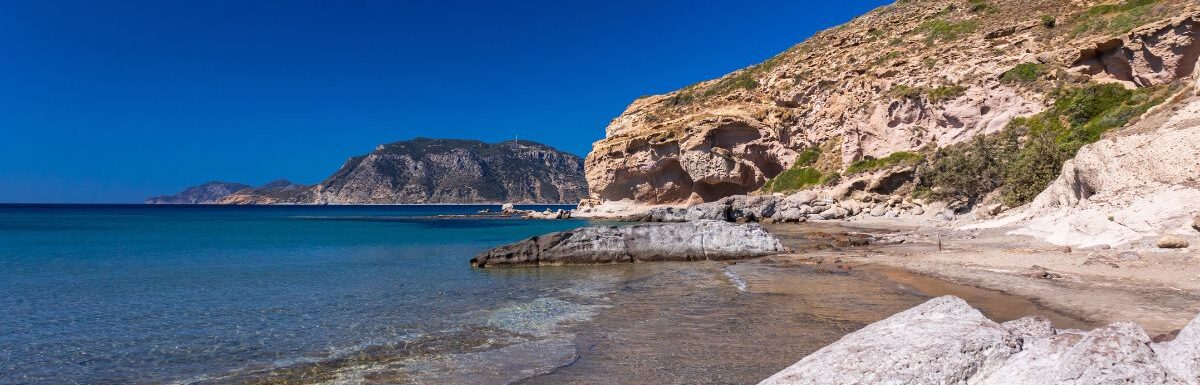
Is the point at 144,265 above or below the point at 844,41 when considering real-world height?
below

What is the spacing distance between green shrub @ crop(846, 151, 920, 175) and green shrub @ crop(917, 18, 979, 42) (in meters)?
12.1

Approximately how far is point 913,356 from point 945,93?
1843 inches

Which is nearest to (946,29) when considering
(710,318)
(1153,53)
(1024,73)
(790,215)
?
(1024,73)

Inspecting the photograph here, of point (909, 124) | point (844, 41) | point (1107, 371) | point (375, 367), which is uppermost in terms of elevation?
point (844, 41)

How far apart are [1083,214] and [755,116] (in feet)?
154

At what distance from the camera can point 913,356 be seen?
3.52 meters

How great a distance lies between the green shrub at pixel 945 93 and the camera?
42906 millimetres

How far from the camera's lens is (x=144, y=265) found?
66.8 feet

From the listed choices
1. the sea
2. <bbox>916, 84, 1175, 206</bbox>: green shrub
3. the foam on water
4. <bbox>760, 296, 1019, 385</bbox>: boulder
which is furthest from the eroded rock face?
<bbox>760, 296, 1019, 385</bbox>: boulder

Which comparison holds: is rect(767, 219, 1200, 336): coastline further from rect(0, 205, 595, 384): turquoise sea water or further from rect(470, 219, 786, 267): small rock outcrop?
rect(0, 205, 595, 384): turquoise sea water

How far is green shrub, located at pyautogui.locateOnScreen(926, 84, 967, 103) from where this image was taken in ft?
141

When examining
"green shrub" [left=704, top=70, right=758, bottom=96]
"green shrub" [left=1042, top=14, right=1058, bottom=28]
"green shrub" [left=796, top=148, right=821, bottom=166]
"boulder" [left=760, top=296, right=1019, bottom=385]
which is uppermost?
"green shrub" [left=704, top=70, right=758, bottom=96]

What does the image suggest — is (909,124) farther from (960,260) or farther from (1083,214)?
(960,260)

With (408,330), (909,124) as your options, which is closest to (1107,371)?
(408,330)
